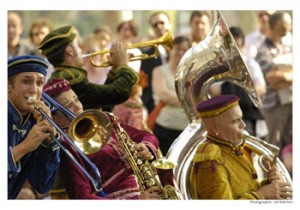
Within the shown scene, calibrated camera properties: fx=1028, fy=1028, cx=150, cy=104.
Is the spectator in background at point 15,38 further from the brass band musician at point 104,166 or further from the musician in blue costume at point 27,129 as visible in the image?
the musician in blue costume at point 27,129

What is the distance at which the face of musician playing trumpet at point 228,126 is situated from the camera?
23.5ft

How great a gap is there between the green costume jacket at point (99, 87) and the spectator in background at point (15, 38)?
2621 millimetres

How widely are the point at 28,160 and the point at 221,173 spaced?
1317mm

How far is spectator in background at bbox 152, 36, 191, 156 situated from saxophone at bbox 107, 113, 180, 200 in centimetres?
201

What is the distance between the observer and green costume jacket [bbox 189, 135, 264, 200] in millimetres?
7043

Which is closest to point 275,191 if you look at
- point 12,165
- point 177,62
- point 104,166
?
point 104,166

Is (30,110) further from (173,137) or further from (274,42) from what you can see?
(274,42)

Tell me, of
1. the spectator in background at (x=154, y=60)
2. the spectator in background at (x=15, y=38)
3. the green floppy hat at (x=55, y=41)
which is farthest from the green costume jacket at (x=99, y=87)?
the spectator in background at (x=15, y=38)

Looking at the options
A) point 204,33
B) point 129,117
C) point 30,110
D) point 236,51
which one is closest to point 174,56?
point 204,33

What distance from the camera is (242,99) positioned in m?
8.91

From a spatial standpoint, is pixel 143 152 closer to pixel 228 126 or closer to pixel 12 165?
pixel 228 126

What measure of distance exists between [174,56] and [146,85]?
2.06ft

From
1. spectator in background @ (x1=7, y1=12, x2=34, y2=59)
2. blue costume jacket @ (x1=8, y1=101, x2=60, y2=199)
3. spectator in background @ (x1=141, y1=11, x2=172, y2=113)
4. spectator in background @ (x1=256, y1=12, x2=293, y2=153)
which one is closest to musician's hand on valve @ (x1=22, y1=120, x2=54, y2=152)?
blue costume jacket @ (x1=8, y1=101, x2=60, y2=199)

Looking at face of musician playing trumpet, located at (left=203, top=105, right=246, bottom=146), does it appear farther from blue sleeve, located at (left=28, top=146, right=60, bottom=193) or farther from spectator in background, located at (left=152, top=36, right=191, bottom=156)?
spectator in background, located at (left=152, top=36, right=191, bottom=156)
